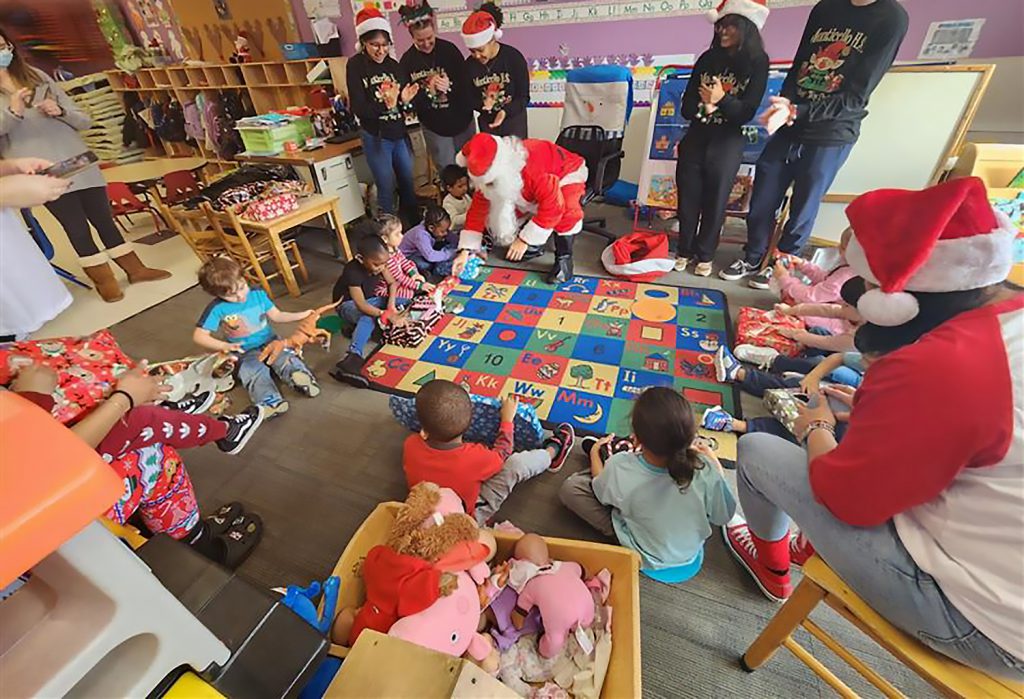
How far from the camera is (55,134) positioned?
2326 mm

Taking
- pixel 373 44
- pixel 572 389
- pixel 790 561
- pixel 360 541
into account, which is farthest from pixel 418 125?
pixel 790 561

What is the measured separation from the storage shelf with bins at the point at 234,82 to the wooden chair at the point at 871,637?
4591mm

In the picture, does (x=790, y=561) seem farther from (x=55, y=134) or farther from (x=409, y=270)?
(x=55, y=134)

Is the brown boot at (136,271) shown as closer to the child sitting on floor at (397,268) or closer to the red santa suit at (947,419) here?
the child sitting on floor at (397,268)

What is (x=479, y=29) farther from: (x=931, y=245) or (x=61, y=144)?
(x=931, y=245)

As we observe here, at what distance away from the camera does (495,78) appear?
2891mm

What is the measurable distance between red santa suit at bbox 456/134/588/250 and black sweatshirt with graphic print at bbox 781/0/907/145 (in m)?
1.12

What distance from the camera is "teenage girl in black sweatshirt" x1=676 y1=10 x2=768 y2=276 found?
217cm

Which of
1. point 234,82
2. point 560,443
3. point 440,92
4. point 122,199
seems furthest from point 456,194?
point 234,82

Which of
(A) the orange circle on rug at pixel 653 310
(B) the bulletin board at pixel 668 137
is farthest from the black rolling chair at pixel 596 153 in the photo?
(A) the orange circle on rug at pixel 653 310

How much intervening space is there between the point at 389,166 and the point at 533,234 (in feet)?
4.34

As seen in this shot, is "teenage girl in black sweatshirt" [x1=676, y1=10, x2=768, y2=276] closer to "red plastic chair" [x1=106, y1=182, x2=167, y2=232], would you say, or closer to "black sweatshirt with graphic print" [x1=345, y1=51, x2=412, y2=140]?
"black sweatshirt with graphic print" [x1=345, y1=51, x2=412, y2=140]

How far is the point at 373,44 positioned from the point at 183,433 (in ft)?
8.29

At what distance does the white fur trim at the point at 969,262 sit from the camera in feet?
2.48
